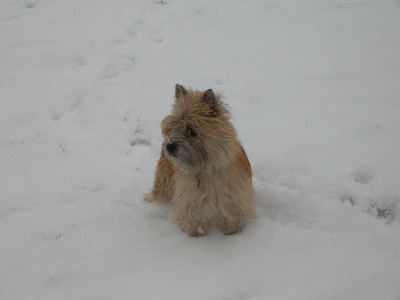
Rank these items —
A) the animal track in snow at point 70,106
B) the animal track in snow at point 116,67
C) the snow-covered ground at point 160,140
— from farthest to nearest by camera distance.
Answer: the animal track in snow at point 116,67 → the animal track in snow at point 70,106 → the snow-covered ground at point 160,140

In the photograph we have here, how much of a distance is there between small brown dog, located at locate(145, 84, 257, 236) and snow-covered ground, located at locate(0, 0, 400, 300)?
0.29 metres

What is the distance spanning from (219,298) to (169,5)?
20.9ft

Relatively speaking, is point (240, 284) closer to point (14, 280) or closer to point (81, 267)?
point (81, 267)

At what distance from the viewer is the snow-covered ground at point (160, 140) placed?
3.25 m

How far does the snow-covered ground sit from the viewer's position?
10.6 feet

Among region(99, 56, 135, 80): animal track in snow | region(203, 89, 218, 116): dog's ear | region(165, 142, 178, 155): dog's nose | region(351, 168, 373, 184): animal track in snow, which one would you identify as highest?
region(203, 89, 218, 116): dog's ear

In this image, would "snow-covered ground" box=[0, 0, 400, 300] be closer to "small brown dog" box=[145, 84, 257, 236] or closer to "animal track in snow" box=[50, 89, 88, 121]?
"animal track in snow" box=[50, 89, 88, 121]

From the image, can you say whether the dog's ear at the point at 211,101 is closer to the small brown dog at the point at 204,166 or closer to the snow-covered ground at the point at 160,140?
the small brown dog at the point at 204,166

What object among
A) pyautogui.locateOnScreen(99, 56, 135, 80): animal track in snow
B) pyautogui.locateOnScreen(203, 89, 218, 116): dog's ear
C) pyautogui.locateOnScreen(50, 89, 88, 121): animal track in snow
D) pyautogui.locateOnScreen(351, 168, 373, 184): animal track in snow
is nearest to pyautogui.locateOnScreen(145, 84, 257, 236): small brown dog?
pyautogui.locateOnScreen(203, 89, 218, 116): dog's ear

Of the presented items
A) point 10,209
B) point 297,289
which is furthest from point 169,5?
point 297,289

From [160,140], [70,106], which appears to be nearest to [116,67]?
[70,106]

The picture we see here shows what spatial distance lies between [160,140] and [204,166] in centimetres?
179

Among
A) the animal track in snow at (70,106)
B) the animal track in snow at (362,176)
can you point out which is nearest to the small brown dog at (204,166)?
the animal track in snow at (362,176)

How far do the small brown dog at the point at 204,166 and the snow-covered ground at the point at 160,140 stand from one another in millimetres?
294
